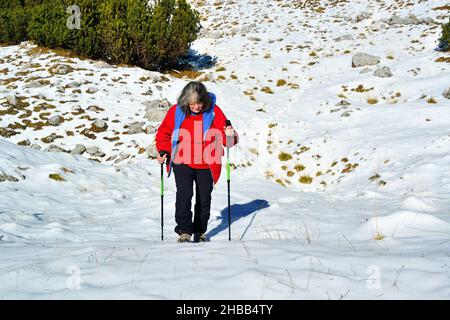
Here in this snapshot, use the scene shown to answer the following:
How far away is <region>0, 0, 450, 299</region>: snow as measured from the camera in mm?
3213

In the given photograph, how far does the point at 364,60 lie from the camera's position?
22.8 m

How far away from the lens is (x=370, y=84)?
19.3 metres

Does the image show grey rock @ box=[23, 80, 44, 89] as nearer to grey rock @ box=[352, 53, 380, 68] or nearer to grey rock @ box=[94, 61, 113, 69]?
grey rock @ box=[94, 61, 113, 69]

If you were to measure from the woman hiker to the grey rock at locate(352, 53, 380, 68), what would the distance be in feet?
66.3

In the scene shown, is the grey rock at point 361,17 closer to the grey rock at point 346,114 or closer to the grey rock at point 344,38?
the grey rock at point 344,38

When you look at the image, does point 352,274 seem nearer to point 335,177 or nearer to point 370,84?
point 335,177

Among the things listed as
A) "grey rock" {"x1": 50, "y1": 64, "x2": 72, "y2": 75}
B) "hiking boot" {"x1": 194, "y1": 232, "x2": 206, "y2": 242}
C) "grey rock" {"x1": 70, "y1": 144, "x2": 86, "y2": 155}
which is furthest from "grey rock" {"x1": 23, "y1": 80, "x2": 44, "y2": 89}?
"hiking boot" {"x1": 194, "y1": 232, "x2": 206, "y2": 242}

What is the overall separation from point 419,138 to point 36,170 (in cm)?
1179

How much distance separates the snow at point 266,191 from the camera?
3.21 metres

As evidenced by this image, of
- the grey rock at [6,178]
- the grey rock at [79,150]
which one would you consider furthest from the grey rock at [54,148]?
the grey rock at [6,178]

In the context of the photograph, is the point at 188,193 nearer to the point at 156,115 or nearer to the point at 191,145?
the point at 191,145

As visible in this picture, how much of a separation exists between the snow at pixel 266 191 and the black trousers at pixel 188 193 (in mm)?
509

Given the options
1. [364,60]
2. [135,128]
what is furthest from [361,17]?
[135,128]

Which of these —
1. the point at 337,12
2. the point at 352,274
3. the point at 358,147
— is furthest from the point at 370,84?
the point at 337,12
